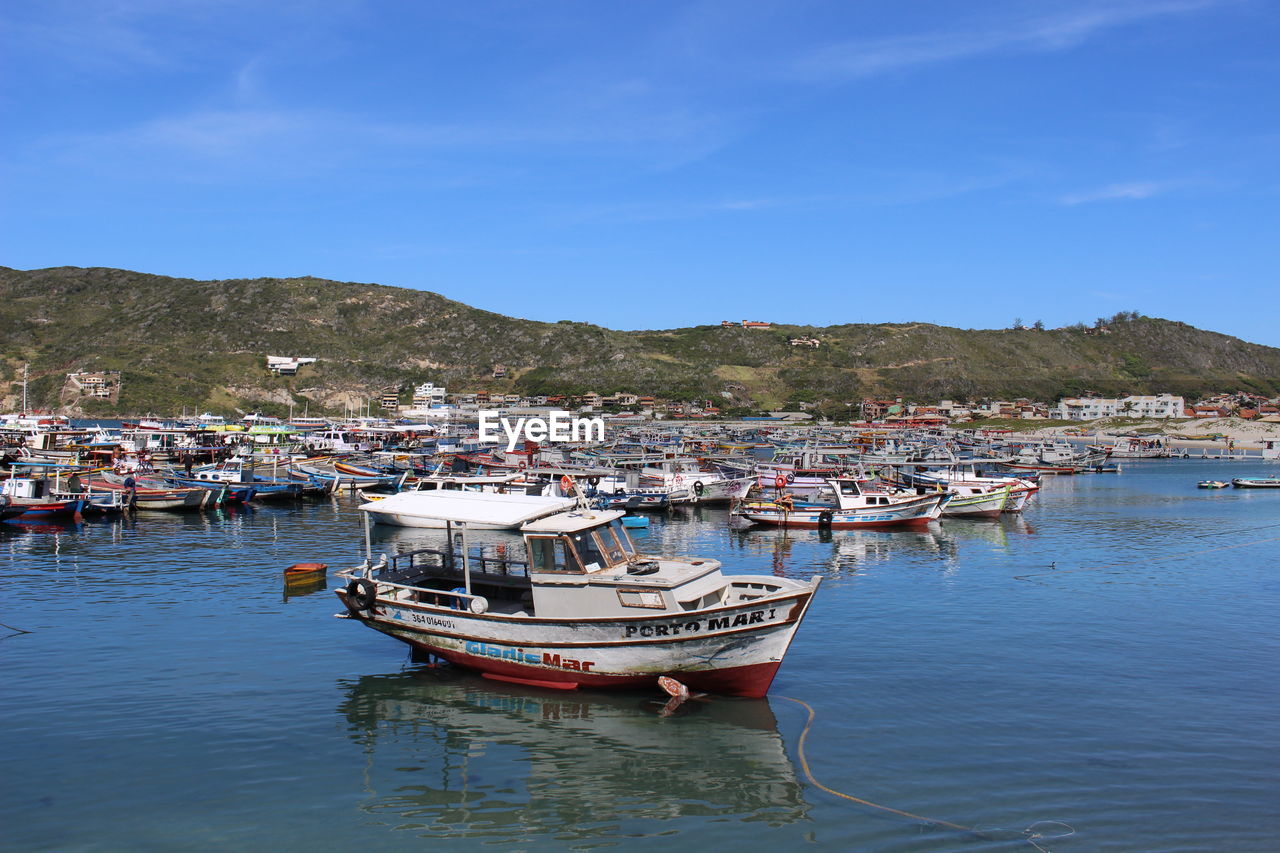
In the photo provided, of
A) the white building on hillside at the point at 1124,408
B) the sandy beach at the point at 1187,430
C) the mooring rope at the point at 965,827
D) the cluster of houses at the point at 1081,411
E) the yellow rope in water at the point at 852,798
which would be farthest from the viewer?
the white building on hillside at the point at 1124,408

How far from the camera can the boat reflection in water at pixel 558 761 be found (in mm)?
14680

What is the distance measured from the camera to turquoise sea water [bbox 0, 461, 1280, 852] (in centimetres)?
1427

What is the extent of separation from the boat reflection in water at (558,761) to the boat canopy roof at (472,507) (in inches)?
161

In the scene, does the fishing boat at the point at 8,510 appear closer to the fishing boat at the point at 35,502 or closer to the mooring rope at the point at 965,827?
the fishing boat at the point at 35,502

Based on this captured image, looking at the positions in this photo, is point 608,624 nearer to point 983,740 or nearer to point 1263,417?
point 983,740

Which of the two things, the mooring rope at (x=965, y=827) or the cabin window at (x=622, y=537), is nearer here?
the mooring rope at (x=965, y=827)

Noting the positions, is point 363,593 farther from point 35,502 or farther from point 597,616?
point 35,502

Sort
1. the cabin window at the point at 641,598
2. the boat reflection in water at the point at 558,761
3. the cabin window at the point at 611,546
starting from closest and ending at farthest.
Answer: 1. the boat reflection in water at the point at 558,761
2. the cabin window at the point at 641,598
3. the cabin window at the point at 611,546

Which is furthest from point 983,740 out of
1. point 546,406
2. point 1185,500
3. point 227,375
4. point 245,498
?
point 227,375

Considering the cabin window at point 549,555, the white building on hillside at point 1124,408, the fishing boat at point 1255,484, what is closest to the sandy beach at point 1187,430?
the white building on hillside at point 1124,408

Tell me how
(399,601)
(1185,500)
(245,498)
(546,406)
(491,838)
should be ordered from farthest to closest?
(546,406), (1185,500), (245,498), (399,601), (491,838)

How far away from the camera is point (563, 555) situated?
775 inches

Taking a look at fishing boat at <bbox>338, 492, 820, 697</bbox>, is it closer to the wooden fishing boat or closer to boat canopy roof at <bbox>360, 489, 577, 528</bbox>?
boat canopy roof at <bbox>360, 489, 577, 528</bbox>

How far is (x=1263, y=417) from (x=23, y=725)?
705 ft
